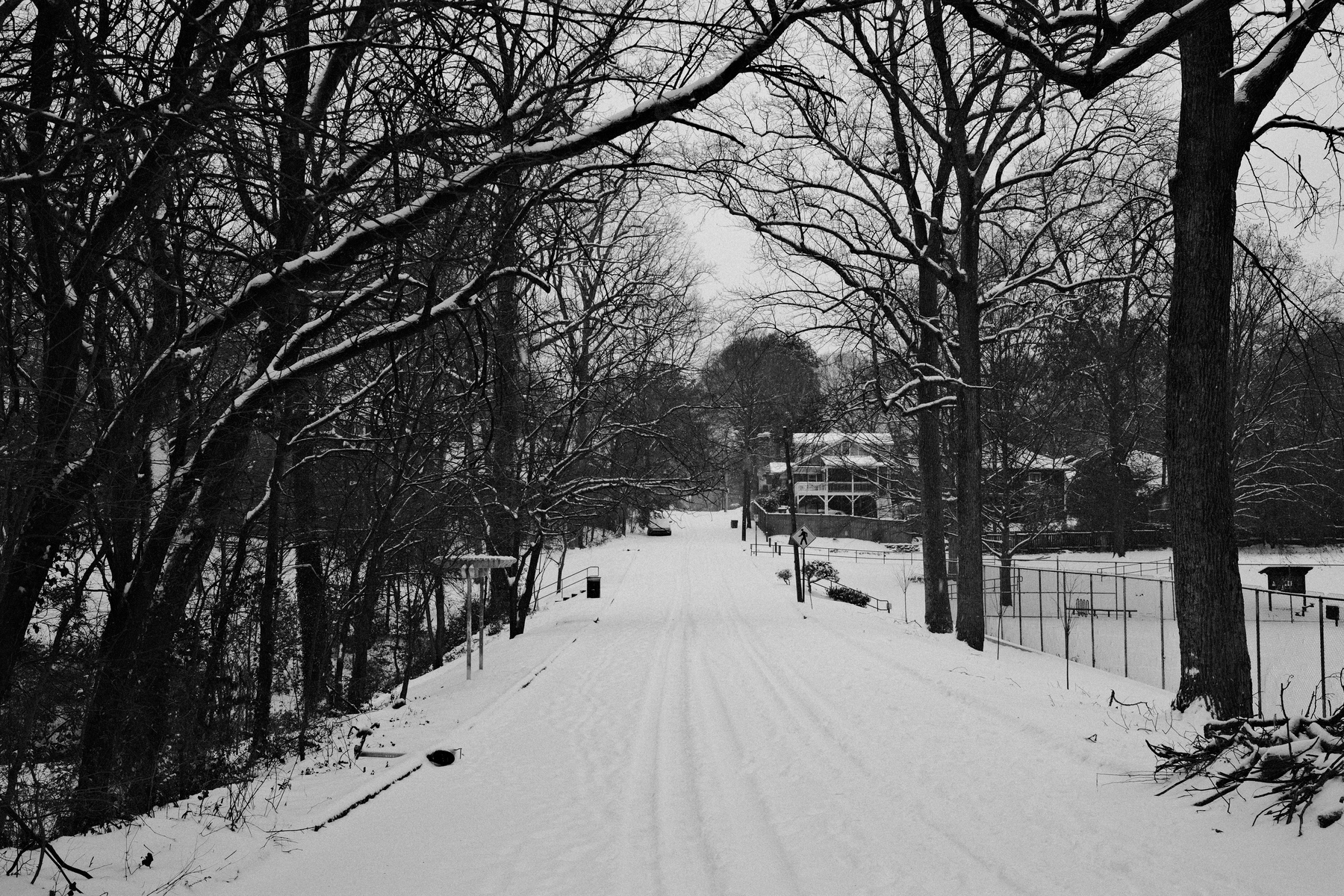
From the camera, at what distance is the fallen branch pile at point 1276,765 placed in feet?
18.0

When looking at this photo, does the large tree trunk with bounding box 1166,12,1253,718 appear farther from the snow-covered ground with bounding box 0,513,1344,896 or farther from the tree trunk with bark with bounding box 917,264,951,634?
the tree trunk with bark with bounding box 917,264,951,634

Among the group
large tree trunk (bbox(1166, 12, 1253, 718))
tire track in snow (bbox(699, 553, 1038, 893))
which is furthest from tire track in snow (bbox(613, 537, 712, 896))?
large tree trunk (bbox(1166, 12, 1253, 718))

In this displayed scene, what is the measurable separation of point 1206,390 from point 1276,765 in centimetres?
412

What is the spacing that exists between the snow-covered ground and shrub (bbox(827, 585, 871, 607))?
1607 centimetres

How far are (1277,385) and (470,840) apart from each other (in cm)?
4394

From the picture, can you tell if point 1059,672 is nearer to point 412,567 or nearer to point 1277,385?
Answer: point 412,567

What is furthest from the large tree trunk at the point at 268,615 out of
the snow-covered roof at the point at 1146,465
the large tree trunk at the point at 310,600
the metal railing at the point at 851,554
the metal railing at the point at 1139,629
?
the snow-covered roof at the point at 1146,465

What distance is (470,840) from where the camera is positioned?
6586mm

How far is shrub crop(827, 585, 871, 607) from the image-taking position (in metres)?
30.1

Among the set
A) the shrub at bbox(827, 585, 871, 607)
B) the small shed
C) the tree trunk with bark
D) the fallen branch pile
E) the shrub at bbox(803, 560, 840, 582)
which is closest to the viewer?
the fallen branch pile

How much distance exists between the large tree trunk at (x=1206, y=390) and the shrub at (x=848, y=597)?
2124cm

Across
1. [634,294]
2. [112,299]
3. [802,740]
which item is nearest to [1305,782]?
[802,740]

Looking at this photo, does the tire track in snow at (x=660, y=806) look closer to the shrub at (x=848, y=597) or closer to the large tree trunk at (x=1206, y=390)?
the large tree trunk at (x=1206, y=390)

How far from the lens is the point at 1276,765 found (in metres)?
5.93
